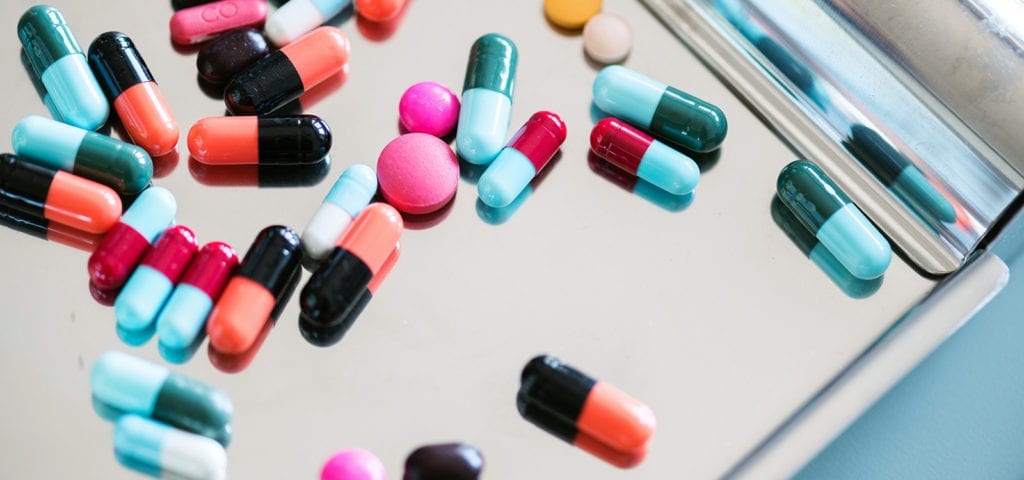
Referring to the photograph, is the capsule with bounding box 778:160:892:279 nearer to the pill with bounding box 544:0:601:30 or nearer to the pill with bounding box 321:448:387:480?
the pill with bounding box 544:0:601:30

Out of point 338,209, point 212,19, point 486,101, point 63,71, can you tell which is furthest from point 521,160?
point 63,71

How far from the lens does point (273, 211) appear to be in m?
1.28

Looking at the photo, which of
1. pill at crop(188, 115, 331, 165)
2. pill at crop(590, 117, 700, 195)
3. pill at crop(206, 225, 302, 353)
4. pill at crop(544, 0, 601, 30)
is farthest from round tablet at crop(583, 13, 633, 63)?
pill at crop(206, 225, 302, 353)

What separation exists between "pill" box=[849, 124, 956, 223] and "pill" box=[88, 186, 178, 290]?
83 cm

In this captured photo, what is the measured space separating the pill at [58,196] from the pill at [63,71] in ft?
0.29

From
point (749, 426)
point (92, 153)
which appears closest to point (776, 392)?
point (749, 426)

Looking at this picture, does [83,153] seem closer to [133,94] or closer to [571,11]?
[133,94]

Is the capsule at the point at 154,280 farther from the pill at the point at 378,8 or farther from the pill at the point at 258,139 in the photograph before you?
the pill at the point at 378,8

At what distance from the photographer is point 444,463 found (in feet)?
3.67

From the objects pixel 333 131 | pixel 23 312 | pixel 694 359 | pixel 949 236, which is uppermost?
pixel 949 236

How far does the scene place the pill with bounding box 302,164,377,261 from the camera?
1.23 metres

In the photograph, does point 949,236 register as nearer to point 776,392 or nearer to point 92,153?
point 776,392

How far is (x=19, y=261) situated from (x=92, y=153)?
145mm

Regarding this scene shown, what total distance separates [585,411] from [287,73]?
1.79 feet
